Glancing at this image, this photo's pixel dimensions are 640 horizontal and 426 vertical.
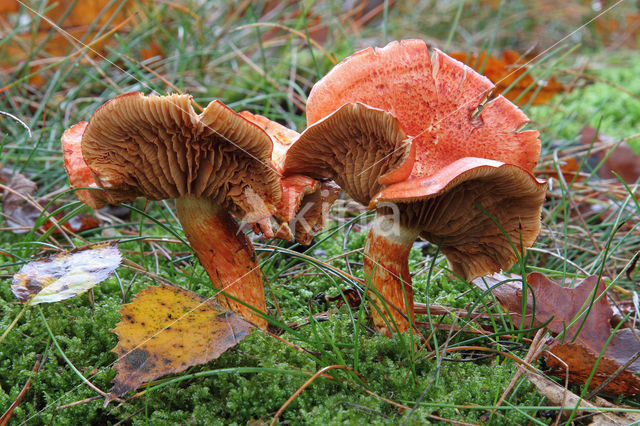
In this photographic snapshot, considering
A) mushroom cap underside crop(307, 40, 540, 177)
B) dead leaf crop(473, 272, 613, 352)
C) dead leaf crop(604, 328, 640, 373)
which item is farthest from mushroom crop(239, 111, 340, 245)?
dead leaf crop(604, 328, 640, 373)

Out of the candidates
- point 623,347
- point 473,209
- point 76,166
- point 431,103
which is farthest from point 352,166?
point 623,347

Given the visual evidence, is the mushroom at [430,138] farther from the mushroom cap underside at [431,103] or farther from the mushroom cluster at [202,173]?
the mushroom cluster at [202,173]

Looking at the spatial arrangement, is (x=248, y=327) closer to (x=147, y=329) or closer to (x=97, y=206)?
(x=147, y=329)

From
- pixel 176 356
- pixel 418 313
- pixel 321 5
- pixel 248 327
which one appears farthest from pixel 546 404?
pixel 321 5

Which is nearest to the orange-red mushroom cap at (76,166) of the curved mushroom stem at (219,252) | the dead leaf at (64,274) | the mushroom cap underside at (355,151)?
the dead leaf at (64,274)

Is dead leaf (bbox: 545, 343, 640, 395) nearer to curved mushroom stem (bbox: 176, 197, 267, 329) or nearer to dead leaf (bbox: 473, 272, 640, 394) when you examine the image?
dead leaf (bbox: 473, 272, 640, 394)

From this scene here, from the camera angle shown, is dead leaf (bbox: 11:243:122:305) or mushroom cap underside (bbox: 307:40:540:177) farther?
mushroom cap underside (bbox: 307:40:540:177)
